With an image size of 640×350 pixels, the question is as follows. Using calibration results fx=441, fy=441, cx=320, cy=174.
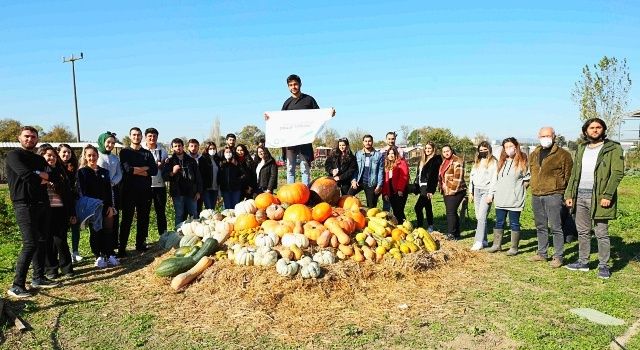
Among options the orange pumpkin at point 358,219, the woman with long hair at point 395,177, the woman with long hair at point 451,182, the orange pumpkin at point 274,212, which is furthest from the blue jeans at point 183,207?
the woman with long hair at point 451,182

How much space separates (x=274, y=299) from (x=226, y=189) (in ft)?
14.4

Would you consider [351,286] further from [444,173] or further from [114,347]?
[444,173]

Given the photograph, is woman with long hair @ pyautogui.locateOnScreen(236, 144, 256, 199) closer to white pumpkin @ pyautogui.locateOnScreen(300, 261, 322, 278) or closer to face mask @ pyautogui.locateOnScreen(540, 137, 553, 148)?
white pumpkin @ pyautogui.locateOnScreen(300, 261, 322, 278)

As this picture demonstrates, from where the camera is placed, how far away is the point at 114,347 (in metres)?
4.24

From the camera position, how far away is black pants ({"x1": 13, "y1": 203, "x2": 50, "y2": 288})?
216 inches

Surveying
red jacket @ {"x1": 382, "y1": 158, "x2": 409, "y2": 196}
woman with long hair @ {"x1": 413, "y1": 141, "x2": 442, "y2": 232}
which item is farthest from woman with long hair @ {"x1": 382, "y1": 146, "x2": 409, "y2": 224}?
woman with long hair @ {"x1": 413, "y1": 141, "x2": 442, "y2": 232}

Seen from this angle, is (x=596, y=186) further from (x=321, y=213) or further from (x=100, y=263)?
(x=100, y=263)

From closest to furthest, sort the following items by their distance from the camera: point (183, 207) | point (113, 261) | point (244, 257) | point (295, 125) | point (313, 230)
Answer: point (244, 257) → point (313, 230) → point (113, 261) → point (295, 125) → point (183, 207)

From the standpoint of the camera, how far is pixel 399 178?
9164 millimetres

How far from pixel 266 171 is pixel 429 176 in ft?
11.4

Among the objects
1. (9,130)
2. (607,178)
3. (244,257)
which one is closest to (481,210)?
(607,178)

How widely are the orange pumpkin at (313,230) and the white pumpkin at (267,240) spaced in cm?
46

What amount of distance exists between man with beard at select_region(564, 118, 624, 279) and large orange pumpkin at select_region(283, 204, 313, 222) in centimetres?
386

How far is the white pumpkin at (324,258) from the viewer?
596 cm
